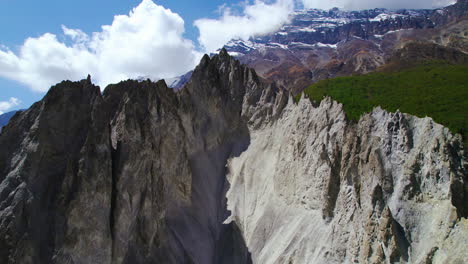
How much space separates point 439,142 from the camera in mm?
26406

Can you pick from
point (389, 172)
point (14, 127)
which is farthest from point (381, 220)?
point (14, 127)

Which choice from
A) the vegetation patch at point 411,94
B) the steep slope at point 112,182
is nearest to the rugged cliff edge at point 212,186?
the steep slope at point 112,182

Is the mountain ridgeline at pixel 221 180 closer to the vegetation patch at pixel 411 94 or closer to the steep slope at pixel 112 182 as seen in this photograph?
the steep slope at pixel 112 182

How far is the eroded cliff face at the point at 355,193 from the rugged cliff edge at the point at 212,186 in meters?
0.10

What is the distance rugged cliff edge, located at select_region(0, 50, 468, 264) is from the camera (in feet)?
83.3

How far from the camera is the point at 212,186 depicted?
40.9m

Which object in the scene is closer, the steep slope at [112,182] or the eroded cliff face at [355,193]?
the eroded cliff face at [355,193]

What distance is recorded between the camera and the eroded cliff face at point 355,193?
24.8 meters

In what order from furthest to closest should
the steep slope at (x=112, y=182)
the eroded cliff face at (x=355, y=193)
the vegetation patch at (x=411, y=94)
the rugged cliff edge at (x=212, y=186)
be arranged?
the vegetation patch at (x=411, y=94) < the steep slope at (x=112, y=182) < the rugged cliff edge at (x=212, y=186) < the eroded cliff face at (x=355, y=193)

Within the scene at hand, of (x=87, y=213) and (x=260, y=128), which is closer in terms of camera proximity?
(x=87, y=213)

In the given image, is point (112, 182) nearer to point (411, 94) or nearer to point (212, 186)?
point (212, 186)

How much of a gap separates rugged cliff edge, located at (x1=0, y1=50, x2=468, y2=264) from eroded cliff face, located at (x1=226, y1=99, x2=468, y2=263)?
0.10 metres

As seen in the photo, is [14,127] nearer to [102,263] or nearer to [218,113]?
[102,263]

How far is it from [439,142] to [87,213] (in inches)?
975
